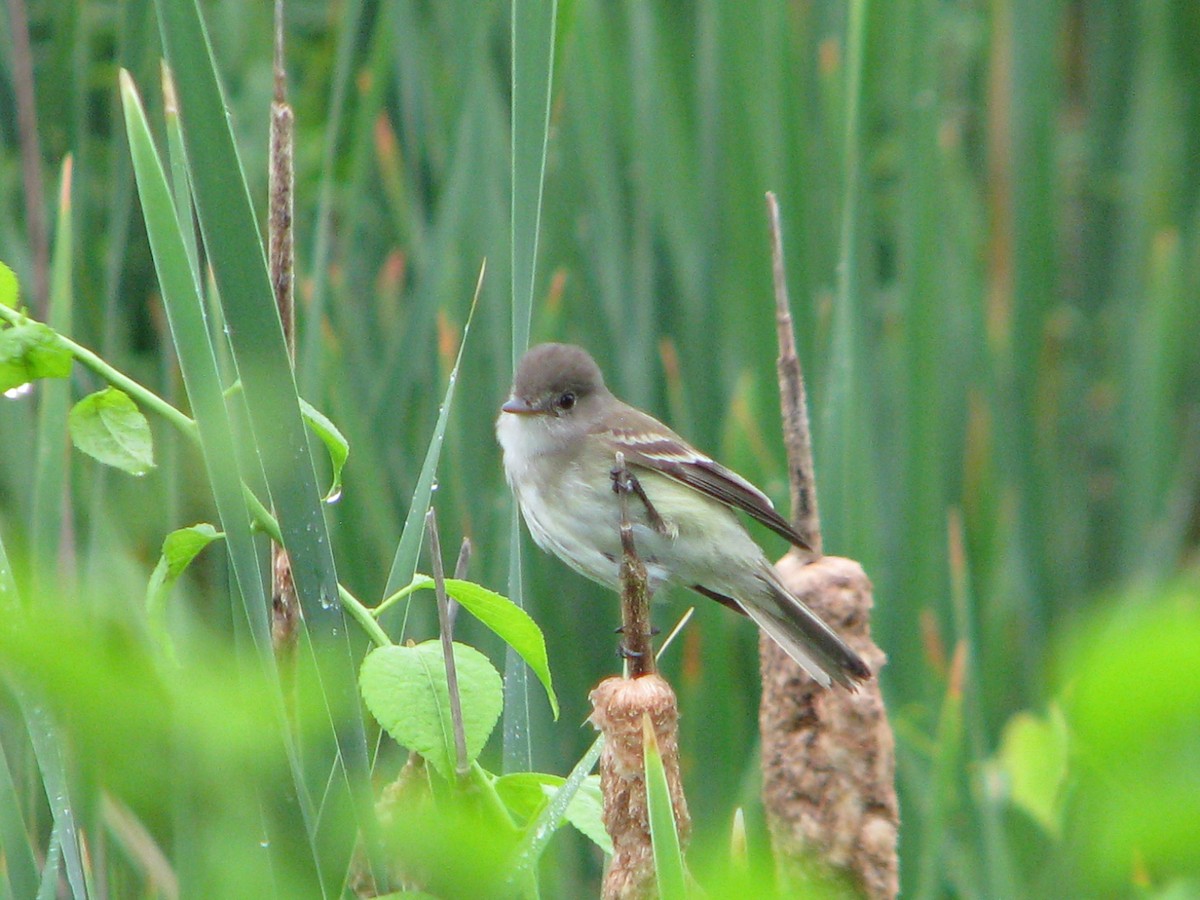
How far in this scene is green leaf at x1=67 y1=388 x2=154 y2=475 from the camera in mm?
946

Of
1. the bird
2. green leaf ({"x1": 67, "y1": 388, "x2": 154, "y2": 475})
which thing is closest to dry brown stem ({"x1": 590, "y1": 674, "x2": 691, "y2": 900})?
green leaf ({"x1": 67, "y1": 388, "x2": 154, "y2": 475})

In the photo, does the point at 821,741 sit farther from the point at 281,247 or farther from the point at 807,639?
the point at 281,247

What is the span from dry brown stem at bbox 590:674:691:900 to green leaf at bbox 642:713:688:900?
100 mm

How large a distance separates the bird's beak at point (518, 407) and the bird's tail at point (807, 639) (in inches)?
19.9

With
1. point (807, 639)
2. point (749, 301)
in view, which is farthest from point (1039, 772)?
point (749, 301)

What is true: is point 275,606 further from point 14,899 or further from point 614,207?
point 614,207

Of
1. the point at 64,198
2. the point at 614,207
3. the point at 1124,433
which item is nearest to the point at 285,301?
the point at 64,198

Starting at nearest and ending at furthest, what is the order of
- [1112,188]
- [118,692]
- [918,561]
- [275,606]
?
[118,692]
[275,606]
[918,561]
[1112,188]

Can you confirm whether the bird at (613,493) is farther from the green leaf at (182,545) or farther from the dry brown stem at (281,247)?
the green leaf at (182,545)

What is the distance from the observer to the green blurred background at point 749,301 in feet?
7.56

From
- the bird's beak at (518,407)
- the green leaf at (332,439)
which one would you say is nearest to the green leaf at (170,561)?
the green leaf at (332,439)

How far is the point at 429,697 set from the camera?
3.02ft

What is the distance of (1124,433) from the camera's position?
3.22 metres

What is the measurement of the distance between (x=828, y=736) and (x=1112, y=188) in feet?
7.98
